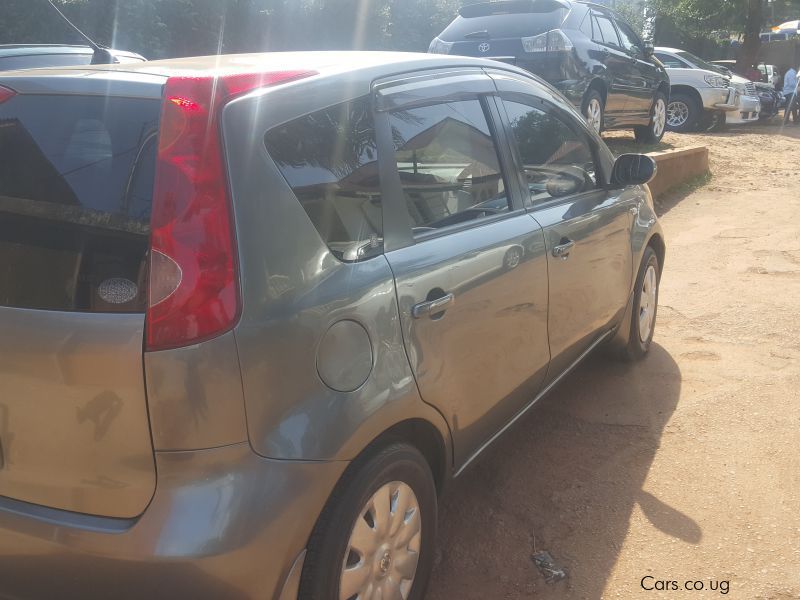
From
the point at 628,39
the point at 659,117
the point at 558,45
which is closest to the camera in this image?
the point at 558,45

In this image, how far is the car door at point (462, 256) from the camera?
2.53 metres

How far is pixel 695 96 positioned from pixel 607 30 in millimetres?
7312

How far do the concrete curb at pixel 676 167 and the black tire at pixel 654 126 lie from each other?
2.97 feet

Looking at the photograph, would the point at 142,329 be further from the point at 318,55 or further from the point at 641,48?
the point at 641,48

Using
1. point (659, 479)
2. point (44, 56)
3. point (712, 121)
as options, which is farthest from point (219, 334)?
point (712, 121)

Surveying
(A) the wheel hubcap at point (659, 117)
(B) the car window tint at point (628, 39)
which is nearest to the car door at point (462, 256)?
(B) the car window tint at point (628, 39)

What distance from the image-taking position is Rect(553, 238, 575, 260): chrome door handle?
3.37 metres

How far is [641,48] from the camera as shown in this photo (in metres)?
11.7

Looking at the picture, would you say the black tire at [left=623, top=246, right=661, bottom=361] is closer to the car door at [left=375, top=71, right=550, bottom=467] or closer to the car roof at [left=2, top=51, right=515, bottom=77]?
the car door at [left=375, top=71, right=550, bottom=467]

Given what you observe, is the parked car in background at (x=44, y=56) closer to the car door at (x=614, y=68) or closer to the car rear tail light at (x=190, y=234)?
the car rear tail light at (x=190, y=234)

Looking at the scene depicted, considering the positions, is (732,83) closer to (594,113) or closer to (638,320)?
(594,113)

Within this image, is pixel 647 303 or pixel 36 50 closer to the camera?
pixel 647 303

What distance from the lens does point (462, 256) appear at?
108 inches

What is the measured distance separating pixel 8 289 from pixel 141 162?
1.49 feet
